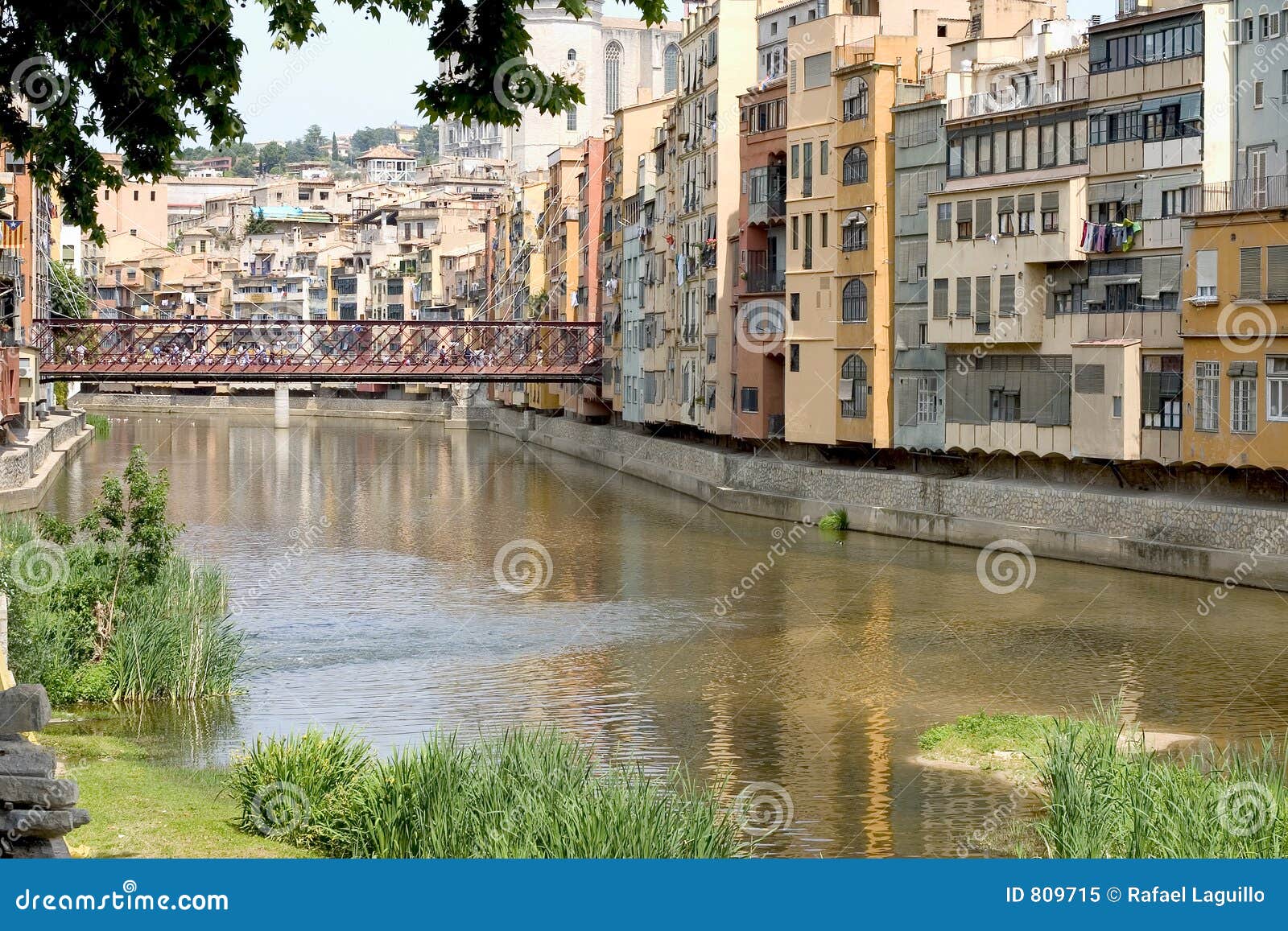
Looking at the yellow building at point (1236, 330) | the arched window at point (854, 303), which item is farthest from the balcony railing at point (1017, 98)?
the arched window at point (854, 303)

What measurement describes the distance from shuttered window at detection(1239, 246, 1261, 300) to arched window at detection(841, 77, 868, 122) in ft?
46.8

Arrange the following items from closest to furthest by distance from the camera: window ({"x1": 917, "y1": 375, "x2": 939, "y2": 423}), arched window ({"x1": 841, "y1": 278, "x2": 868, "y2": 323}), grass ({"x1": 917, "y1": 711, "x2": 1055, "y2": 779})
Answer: grass ({"x1": 917, "y1": 711, "x2": 1055, "y2": 779})
window ({"x1": 917, "y1": 375, "x2": 939, "y2": 423})
arched window ({"x1": 841, "y1": 278, "x2": 868, "y2": 323})

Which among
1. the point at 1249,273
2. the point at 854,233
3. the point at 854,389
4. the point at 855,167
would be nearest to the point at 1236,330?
the point at 1249,273

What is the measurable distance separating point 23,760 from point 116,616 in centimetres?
1203

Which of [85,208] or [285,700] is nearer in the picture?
[85,208]

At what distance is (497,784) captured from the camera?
14.6 m

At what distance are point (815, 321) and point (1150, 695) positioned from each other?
2598 cm

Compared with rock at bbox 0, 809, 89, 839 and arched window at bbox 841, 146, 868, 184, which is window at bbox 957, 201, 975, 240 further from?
rock at bbox 0, 809, 89, 839

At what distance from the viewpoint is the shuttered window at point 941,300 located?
4441 cm

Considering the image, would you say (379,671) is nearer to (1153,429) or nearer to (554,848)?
(554,848)

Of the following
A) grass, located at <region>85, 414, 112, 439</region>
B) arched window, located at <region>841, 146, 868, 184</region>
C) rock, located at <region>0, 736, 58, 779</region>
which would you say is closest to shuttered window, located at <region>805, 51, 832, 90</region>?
arched window, located at <region>841, 146, 868, 184</region>

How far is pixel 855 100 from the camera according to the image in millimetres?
47688

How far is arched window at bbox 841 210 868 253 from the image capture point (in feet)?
157

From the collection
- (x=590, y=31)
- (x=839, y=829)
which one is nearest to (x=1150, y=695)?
(x=839, y=829)
